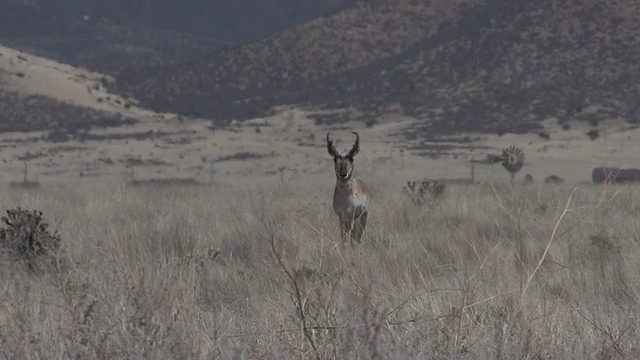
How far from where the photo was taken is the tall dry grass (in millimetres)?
5621

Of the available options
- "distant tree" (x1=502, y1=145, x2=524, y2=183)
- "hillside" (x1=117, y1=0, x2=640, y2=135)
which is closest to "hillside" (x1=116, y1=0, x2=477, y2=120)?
"hillside" (x1=117, y1=0, x2=640, y2=135)

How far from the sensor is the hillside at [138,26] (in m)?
136

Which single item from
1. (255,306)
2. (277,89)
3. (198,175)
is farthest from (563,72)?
(255,306)

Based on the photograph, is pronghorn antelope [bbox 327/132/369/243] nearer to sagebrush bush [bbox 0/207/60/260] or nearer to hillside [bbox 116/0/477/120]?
sagebrush bush [bbox 0/207/60/260]

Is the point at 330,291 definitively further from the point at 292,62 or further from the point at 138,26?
the point at 138,26

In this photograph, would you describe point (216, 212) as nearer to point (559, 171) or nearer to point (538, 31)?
point (559, 171)

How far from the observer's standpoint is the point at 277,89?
71.8 metres

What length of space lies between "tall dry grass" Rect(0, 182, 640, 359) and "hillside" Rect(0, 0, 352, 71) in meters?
116

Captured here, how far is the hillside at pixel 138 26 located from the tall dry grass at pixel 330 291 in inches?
4581

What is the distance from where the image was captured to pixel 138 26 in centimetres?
15725

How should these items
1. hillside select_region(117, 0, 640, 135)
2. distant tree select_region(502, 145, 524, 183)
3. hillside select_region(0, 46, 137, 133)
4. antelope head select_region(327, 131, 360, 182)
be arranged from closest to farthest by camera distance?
antelope head select_region(327, 131, 360, 182) < distant tree select_region(502, 145, 524, 183) < hillside select_region(117, 0, 640, 135) < hillside select_region(0, 46, 137, 133)

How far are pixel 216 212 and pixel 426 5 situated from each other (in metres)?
65.6

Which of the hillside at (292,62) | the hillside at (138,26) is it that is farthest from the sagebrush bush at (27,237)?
the hillside at (138,26)

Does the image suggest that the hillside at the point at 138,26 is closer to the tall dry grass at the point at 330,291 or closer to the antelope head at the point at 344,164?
the tall dry grass at the point at 330,291
